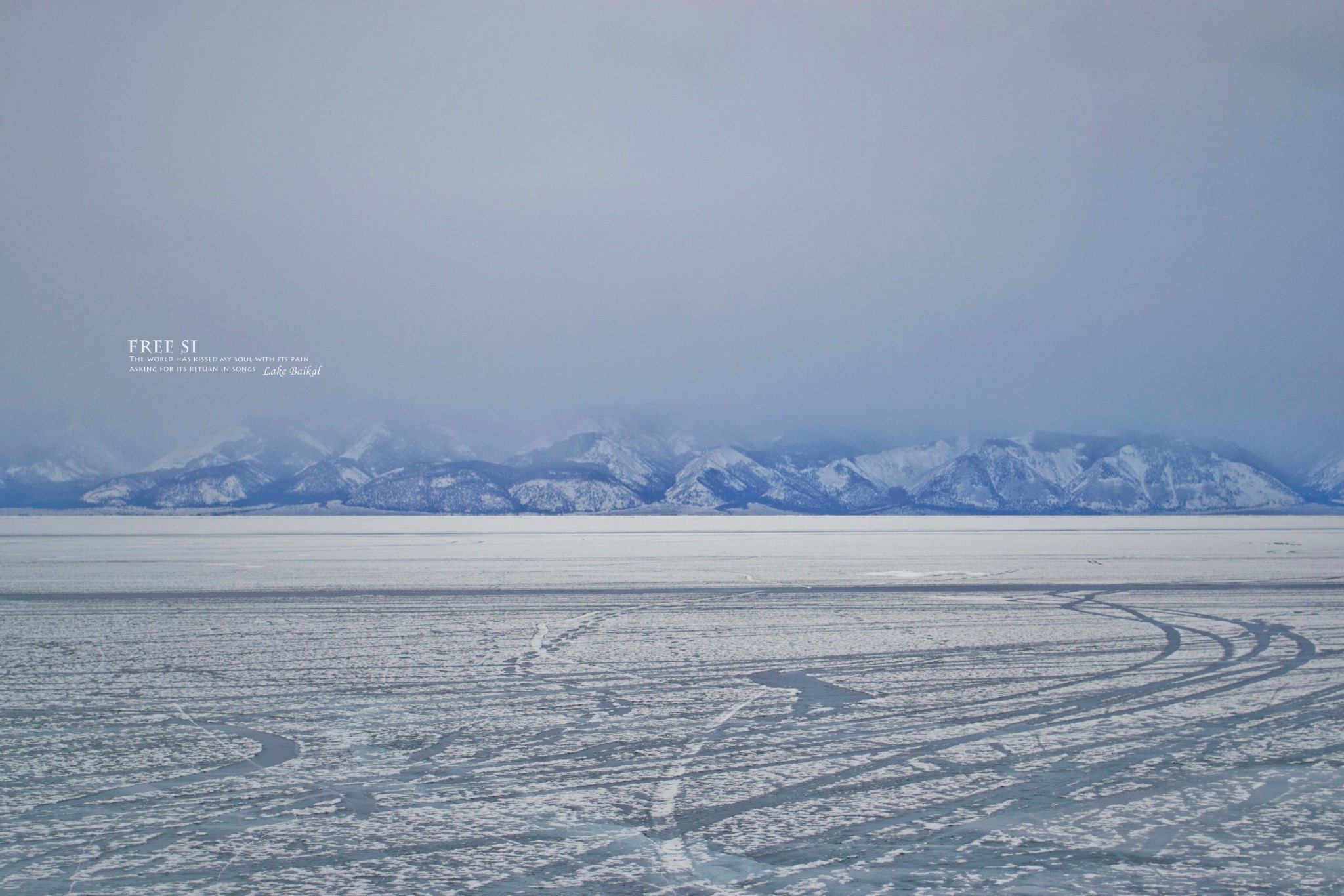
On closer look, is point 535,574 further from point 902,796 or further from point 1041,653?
point 902,796

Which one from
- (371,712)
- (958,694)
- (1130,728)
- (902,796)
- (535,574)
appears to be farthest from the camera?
(535,574)

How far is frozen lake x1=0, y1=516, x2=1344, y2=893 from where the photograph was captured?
5324mm

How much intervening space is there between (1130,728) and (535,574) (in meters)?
23.1

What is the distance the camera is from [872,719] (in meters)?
8.97

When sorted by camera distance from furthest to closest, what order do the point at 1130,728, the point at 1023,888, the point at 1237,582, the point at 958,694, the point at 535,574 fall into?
the point at 535,574 → the point at 1237,582 → the point at 958,694 → the point at 1130,728 → the point at 1023,888

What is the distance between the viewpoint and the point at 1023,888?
4.99m

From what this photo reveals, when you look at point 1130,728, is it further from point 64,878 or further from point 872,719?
point 64,878

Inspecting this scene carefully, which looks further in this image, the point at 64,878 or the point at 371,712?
the point at 371,712

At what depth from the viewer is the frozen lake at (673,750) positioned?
5.32 metres

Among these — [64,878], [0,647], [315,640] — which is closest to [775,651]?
[315,640]

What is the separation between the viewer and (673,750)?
782 centimetres

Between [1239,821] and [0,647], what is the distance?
14.6m

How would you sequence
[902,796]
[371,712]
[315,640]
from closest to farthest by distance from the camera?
[902,796] → [371,712] → [315,640]

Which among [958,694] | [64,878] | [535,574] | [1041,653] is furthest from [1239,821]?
[535,574]
